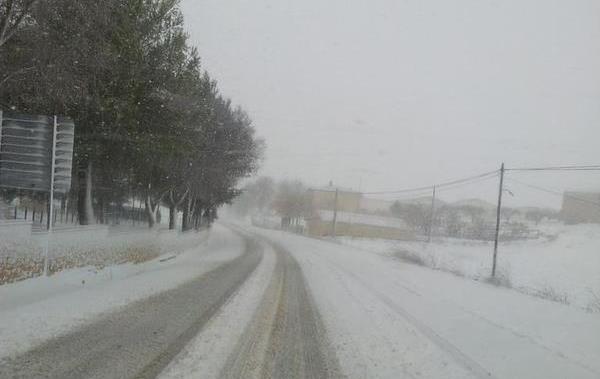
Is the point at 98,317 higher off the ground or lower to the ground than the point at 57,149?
lower

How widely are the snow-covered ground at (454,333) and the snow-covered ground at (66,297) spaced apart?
13.0 ft

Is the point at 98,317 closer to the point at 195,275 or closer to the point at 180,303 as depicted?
the point at 180,303

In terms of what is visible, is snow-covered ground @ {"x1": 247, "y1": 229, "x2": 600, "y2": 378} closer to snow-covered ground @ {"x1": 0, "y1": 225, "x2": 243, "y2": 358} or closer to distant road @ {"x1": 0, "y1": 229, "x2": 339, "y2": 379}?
distant road @ {"x1": 0, "y1": 229, "x2": 339, "y2": 379}

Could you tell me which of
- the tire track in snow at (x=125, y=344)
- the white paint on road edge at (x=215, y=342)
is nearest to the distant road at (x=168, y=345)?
the tire track in snow at (x=125, y=344)

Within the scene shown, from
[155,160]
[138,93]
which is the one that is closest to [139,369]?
[138,93]

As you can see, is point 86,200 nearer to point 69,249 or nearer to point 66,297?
point 69,249

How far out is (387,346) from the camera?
7918mm

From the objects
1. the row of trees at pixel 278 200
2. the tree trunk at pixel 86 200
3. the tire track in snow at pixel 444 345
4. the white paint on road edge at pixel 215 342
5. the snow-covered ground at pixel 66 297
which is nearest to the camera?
the white paint on road edge at pixel 215 342

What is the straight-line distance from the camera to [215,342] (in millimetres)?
7359

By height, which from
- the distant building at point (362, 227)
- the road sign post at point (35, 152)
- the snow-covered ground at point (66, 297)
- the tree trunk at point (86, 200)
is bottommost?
the distant building at point (362, 227)

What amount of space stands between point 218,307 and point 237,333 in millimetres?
2421

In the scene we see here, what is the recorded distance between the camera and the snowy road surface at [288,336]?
6195 millimetres

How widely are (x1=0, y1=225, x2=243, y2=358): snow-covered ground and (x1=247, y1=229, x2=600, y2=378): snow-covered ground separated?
3953 millimetres

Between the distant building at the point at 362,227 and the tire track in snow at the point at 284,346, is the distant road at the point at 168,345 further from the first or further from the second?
the distant building at the point at 362,227
